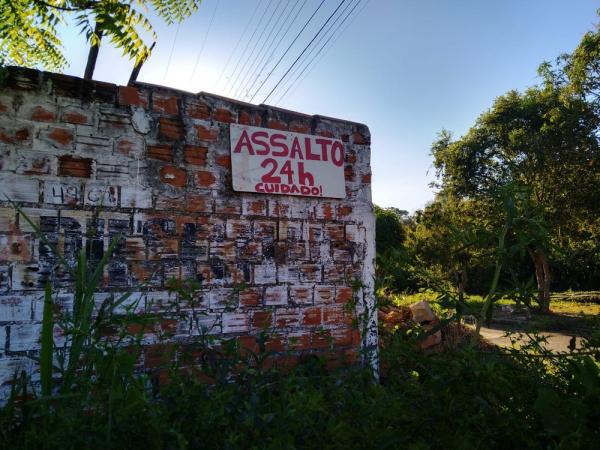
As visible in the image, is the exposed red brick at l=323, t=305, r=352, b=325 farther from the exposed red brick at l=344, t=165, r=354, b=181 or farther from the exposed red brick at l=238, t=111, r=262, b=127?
the exposed red brick at l=238, t=111, r=262, b=127

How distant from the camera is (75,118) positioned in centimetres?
251

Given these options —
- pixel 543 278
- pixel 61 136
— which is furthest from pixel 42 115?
pixel 543 278

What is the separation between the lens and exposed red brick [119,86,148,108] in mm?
2645

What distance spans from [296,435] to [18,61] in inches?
181

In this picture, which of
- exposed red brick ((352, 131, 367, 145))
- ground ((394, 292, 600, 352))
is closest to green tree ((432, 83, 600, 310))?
ground ((394, 292, 600, 352))

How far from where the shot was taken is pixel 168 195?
2.71 m

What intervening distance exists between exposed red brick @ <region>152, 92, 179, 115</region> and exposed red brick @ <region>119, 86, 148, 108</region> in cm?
5

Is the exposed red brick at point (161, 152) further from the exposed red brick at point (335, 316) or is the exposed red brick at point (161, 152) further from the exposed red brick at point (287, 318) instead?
the exposed red brick at point (335, 316)

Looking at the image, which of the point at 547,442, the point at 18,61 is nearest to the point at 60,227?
the point at 547,442

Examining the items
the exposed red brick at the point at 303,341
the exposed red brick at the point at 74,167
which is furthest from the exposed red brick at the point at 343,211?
the exposed red brick at the point at 74,167

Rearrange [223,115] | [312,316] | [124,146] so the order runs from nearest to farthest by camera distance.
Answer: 1. [124,146]
2. [223,115]
3. [312,316]

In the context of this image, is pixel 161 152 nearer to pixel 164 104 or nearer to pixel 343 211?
pixel 164 104

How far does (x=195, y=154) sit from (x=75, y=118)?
67 centimetres

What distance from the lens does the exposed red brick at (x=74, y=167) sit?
2.45m
